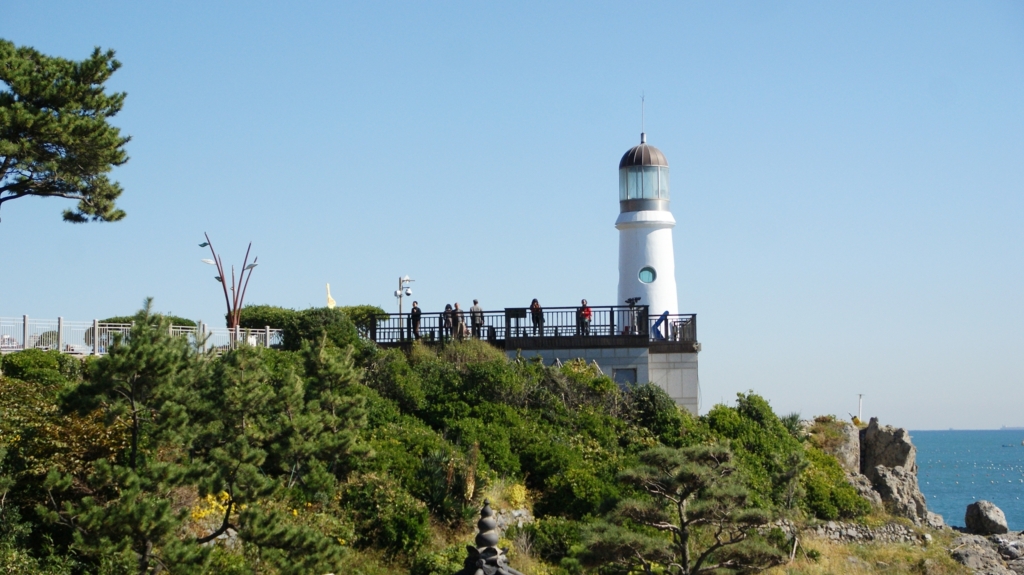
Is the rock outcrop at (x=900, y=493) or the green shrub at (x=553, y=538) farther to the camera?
the rock outcrop at (x=900, y=493)

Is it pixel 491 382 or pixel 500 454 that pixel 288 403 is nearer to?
pixel 500 454

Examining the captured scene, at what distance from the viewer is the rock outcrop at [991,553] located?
22.8m

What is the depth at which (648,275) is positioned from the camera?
31.2 meters

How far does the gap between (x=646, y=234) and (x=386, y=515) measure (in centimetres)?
1608

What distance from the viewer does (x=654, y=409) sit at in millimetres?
23984

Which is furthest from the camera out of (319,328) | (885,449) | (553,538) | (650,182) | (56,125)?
(650,182)

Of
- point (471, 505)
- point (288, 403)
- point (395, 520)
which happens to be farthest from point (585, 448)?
point (288, 403)

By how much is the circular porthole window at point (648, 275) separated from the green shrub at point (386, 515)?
14421 millimetres

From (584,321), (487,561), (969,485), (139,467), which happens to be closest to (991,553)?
(584,321)

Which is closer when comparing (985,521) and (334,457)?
(334,457)

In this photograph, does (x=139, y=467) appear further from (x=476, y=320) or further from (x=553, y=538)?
(x=476, y=320)

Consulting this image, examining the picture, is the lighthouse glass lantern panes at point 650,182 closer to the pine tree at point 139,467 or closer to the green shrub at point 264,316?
the green shrub at point 264,316

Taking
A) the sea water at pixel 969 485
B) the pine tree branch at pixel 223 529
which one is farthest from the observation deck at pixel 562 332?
the sea water at pixel 969 485

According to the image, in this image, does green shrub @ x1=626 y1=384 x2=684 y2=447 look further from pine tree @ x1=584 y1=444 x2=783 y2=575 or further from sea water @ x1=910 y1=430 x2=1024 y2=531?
sea water @ x1=910 y1=430 x2=1024 y2=531
